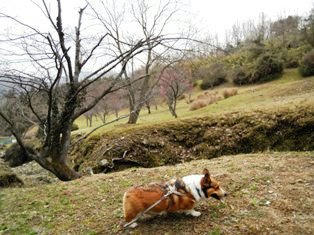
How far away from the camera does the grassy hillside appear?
19.4 feet

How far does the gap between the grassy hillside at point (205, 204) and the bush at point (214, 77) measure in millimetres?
44776

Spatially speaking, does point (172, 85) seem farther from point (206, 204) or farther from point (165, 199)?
point (165, 199)

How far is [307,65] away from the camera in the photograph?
3841 centimetres

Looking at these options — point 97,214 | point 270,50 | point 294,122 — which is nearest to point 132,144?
point 294,122

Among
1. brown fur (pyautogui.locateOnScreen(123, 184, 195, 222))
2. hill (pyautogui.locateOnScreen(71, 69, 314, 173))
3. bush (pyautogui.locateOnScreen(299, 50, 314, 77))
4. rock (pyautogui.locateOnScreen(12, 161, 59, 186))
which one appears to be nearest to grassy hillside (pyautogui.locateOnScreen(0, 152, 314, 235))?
brown fur (pyautogui.locateOnScreen(123, 184, 195, 222))

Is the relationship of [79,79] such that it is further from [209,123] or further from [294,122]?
[294,122]

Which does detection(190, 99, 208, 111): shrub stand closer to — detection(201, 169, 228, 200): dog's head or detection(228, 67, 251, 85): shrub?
detection(228, 67, 251, 85): shrub

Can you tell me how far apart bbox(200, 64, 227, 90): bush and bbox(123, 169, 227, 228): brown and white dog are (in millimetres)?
49524

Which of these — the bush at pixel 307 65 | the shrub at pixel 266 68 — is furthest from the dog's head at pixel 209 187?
the shrub at pixel 266 68

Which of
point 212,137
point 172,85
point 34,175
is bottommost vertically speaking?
point 34,175

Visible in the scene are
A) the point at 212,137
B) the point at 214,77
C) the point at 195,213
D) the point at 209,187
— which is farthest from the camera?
the point at 214,77

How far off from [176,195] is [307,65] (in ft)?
121

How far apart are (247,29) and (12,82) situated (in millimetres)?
93846

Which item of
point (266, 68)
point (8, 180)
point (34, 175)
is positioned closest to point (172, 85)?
point (34, 175)
